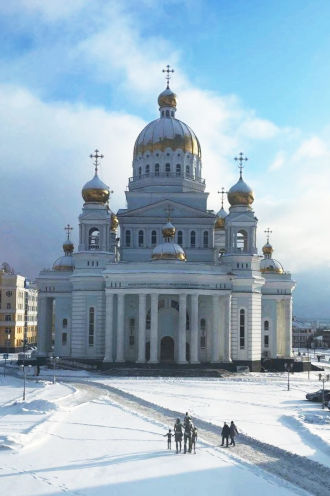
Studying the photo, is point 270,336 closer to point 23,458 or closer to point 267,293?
point 267,293

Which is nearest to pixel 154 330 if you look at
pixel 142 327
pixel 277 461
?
pixel 142 327

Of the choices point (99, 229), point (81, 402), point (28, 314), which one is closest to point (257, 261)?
point (99, 229)

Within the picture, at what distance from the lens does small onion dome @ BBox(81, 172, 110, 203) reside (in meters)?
64.6

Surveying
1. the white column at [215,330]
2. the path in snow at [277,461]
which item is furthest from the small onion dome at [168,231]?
the path in snow at [277,461]

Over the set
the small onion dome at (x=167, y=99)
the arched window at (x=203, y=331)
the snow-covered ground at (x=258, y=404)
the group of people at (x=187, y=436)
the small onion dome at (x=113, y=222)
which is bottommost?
the snow-covered ground at (x=258, y=404)

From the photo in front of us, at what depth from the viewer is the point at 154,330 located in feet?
189

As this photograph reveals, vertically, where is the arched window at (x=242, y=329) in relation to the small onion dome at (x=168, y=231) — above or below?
below

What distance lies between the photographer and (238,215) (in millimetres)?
64062

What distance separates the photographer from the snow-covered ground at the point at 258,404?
91.6 ft

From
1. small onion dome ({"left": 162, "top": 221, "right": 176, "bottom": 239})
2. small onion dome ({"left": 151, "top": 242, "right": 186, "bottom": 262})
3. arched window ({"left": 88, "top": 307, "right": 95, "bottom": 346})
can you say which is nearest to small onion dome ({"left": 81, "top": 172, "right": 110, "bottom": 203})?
small onion dome ({"left": 162, "top": 221, "right": 176, "bottom": 239})

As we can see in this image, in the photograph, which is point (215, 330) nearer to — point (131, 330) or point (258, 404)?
point (131, 330)

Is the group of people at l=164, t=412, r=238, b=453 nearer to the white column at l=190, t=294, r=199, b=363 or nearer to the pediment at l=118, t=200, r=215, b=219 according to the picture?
the white column at l=190, t=294, r=199, b=363

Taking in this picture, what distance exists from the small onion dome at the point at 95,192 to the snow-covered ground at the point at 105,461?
3295 cm

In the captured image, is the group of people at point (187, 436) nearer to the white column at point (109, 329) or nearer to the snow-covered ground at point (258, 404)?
the snow-covered ground at point (258, 404)
